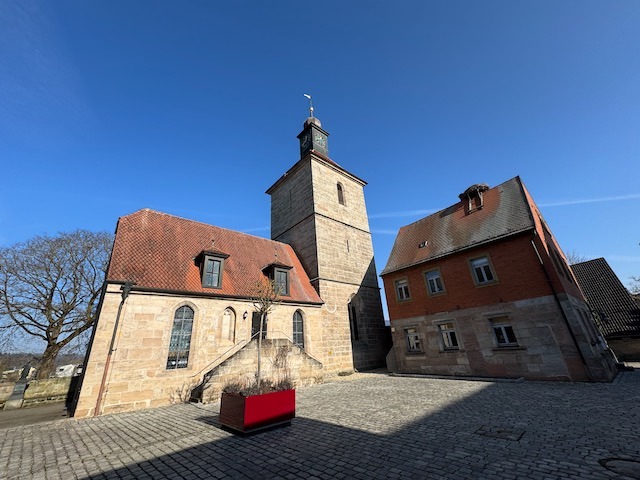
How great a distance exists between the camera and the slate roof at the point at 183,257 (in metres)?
12.2

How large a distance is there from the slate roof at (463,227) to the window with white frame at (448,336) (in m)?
3.91

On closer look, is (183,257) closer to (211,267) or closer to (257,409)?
(211,267)

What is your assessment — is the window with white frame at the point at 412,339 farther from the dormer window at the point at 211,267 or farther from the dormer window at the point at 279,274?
the dormer window at the point at 211,267

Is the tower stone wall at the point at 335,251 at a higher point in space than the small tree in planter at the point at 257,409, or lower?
higher

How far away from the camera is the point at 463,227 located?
16.4 m

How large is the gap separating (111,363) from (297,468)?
941cm

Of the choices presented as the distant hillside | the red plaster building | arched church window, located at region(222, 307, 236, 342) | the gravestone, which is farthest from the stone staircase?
the distant hillside

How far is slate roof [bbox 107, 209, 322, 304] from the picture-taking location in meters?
12.2

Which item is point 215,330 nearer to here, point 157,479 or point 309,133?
point 157,479

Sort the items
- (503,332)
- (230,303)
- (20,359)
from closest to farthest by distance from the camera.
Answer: (503,332) < (230,303) < (20,359)

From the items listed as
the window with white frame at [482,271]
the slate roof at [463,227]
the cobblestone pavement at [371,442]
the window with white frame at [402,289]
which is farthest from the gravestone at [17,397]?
the window with white frame at [482,271]

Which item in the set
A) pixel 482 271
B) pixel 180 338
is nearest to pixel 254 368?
pixel 180 338

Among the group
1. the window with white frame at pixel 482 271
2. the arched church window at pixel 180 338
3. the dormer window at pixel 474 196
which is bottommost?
the arched church window at pixel 180 338

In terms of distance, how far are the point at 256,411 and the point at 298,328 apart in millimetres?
9775
